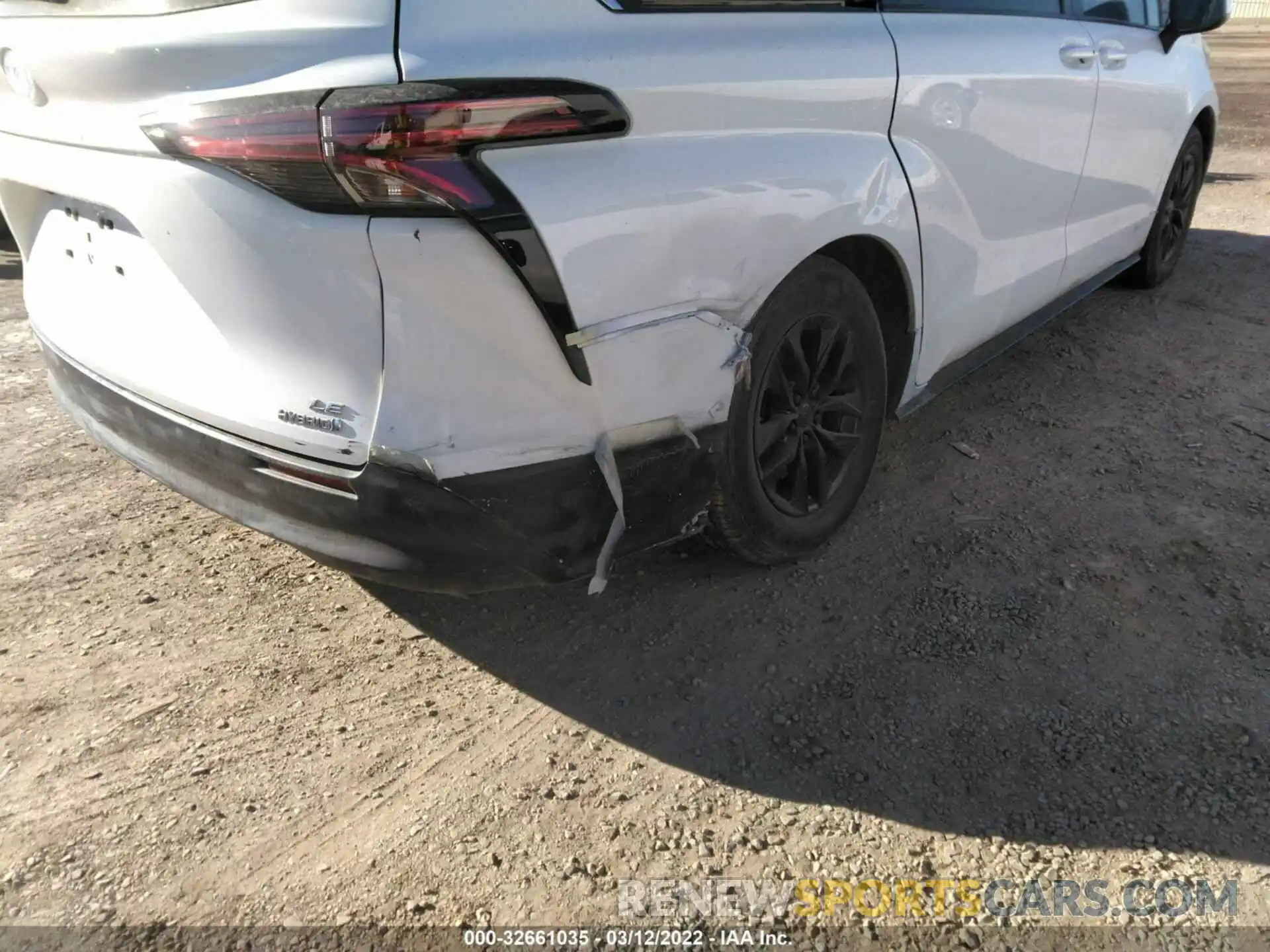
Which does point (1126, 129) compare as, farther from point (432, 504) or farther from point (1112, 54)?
point (432, 504)

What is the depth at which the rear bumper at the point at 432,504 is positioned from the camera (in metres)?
1.91

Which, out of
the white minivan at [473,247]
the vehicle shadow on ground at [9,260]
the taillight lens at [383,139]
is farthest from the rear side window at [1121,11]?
the vehicle shadow on ground at [9,260]

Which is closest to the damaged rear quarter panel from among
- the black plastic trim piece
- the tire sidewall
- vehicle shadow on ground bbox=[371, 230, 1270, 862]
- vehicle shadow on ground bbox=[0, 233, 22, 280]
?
vehicle shadow on ground bbox=[371, 230, 1270, 862]

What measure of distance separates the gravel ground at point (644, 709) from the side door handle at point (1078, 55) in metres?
1.40

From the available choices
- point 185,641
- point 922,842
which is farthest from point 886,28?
point 185,641

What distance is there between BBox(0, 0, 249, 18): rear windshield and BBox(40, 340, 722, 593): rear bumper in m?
0.81

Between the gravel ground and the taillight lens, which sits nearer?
the taillight lens

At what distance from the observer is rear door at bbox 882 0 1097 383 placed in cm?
271

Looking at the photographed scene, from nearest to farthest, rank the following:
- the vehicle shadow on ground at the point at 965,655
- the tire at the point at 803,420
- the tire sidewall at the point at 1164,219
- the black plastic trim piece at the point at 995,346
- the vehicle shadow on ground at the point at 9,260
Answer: the vehicle shadow on ground at the point at 965,655, the tire at the point at 803,420, the black plastic trim piece at the point at 995,346, the tire sidewall at the point at 1164,219, the vehicle shadow on ground at the point at 9,260

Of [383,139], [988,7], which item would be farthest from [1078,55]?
[383,139]

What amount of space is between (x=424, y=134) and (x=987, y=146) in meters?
2.02

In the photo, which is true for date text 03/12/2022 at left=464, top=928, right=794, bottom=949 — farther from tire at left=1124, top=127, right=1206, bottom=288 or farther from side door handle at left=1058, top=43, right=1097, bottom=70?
tire at left=1124, top=127, right=1206, bottom=288

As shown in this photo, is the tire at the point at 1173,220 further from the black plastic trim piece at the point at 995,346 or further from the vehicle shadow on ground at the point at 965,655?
the vehicle shadow on ground at the point at 965,655

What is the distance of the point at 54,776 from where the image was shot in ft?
7.17
